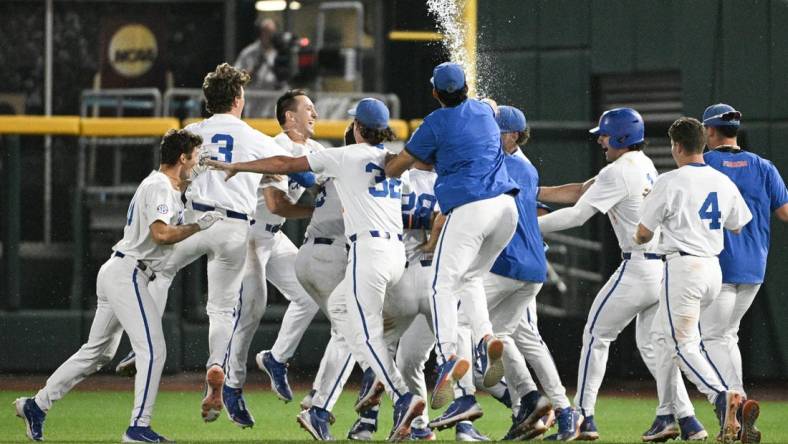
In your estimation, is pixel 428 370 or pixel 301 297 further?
pixel 428 370

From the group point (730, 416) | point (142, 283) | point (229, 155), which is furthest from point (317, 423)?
point (730, 416)

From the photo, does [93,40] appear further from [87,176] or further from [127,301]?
[127,301]

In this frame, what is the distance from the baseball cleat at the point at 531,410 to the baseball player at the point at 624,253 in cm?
33

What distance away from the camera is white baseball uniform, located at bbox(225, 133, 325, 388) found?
7.64 metres

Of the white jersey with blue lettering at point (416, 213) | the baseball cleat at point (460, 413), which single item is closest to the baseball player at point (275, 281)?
the white jersey with blue lettering at point (416, 213)

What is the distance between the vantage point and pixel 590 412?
7172mm

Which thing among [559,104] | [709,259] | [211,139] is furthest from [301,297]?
[559,104]

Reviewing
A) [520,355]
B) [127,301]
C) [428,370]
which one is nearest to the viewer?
[127,301]

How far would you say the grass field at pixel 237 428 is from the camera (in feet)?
24.7

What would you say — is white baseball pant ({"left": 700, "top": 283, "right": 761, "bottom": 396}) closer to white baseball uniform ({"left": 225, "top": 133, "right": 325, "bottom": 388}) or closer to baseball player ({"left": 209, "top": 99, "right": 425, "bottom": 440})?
baseball player ({"left": 209, "top": 99, "right": 425, "bottom": 440})

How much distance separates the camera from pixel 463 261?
21.0 ft

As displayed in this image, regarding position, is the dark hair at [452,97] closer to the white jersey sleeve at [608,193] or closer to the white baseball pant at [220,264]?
the white jersey sleeve at [608,193]

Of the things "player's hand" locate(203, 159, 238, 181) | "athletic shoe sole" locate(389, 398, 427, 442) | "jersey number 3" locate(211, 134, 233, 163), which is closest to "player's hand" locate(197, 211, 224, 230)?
"player's hand" locate(203, 159, 238, 181)

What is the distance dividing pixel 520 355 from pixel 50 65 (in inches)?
522
